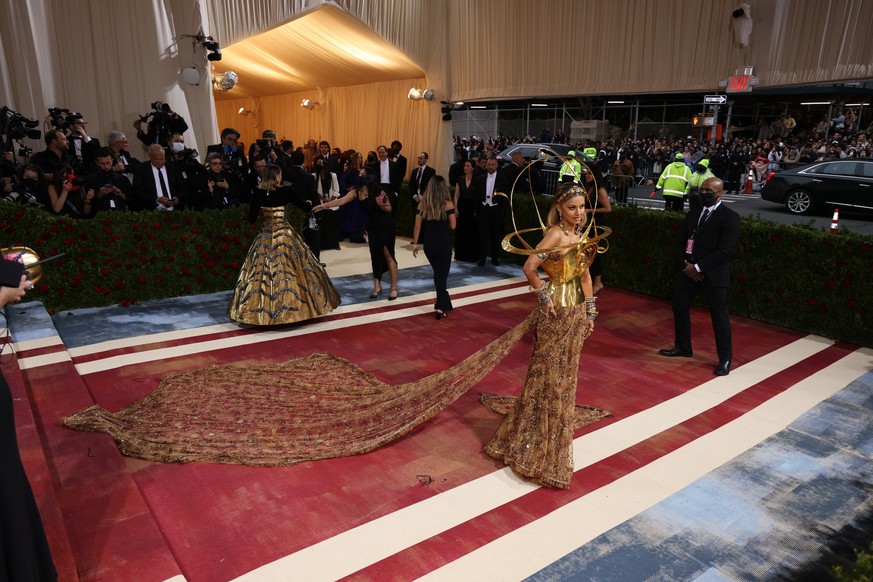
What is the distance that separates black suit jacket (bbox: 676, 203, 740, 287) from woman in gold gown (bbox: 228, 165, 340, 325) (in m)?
4.26

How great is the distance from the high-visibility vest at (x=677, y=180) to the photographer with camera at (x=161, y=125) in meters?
9.39

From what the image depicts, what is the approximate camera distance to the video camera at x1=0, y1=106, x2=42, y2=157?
8227mm

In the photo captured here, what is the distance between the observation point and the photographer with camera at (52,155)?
8008 millimetres

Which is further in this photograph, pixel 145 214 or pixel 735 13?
pixel 735 13

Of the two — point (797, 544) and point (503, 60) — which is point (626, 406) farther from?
point (503, 60)

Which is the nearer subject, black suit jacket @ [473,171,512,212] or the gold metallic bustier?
the gold metallic bustier

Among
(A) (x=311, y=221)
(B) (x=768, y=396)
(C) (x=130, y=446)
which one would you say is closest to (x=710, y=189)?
(B) (x=768, y=396)

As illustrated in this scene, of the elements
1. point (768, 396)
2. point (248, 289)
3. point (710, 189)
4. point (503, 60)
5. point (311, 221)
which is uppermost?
point (503, 60)

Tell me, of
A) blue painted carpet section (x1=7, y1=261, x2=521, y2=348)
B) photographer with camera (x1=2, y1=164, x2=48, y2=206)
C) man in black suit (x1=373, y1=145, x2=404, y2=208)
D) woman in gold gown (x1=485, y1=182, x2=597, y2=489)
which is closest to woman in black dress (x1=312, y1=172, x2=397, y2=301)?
blue painted carpet section (x1=7, y1=261, x2=521, y2=348)

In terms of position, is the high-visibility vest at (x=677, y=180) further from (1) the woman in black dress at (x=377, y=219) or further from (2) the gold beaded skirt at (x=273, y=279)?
(2) the gold beaded skirt at (x=273, y=279)

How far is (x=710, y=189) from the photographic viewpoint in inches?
231

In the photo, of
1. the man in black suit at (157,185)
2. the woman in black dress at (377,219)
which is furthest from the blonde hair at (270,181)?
the man in black suit at (157,185)

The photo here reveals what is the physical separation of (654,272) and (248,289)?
5541mm

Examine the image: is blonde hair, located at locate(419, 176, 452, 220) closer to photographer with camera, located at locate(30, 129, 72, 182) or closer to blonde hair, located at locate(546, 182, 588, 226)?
blonde hair, located at locate(546, 182, 588, 226)
